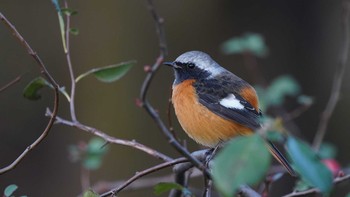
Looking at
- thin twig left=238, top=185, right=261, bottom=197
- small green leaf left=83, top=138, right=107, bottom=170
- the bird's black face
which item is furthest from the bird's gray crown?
thin twig left=238, top=185, right=261, bottom=197

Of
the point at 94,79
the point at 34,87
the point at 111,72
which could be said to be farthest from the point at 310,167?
the point at 94,79

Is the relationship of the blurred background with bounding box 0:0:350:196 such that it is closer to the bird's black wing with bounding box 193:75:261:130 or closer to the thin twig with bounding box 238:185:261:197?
the bird's black wing with bounding box 193:75:261:130

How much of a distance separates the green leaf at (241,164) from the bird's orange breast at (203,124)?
7.86 ft

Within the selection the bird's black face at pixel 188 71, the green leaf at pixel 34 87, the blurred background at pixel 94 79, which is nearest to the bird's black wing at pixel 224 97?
the bird's black face at pixel 188 71

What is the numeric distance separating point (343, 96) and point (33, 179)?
3.83 m

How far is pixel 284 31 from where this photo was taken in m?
6.95

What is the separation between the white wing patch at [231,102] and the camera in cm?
359

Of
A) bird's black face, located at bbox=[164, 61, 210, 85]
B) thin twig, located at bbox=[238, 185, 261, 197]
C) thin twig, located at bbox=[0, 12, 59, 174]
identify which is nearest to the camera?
thin twig, located at bbox=[0, 12, 59, 174]

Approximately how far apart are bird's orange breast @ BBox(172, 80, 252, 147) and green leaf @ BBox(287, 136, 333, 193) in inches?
91.6

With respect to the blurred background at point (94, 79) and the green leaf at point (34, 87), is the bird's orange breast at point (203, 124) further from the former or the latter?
the blurred background at point (94, 79)

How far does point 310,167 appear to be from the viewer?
1.23 meters

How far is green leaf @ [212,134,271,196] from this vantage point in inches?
45.8

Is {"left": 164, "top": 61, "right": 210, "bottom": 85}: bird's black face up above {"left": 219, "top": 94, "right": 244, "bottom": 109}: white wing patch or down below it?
above

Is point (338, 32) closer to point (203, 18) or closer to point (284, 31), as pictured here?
point (284, 31)
